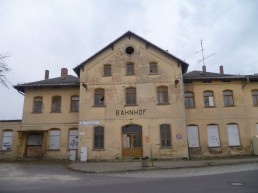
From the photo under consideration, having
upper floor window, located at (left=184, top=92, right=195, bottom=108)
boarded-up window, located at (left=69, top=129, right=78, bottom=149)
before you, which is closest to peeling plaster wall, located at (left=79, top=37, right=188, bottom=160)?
upper floor window, located at (left=184, top=92, right=195, bottom=108)

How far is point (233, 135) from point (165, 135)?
6289mm

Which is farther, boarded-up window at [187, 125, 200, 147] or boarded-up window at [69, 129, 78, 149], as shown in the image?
boarded-up window at [69, 129, 78, 149]

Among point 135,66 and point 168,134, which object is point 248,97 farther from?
point 135,66

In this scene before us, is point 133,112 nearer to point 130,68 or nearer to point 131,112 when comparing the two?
point 131,112

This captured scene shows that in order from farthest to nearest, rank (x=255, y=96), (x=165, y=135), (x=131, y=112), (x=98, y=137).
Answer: (x=255, y=96) → (x=131, y=112) → (x=98, y=137) → (x=165, y=135)

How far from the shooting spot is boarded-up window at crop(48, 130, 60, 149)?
22.6 metres

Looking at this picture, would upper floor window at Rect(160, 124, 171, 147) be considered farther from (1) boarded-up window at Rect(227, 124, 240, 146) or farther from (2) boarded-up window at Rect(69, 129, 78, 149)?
(2) boarded-up window at Rect(69, 129, 78, 149)

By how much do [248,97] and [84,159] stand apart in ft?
50.4

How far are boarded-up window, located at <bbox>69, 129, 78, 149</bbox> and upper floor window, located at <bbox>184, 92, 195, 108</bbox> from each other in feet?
33.3

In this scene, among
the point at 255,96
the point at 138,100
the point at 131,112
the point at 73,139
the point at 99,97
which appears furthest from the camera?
the point at 255,96

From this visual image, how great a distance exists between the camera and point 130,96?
21172mm

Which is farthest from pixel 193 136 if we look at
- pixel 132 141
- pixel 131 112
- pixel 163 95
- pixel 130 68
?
pixel 130 68

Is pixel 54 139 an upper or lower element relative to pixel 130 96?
lower

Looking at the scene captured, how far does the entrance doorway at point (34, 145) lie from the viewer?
22.5m
